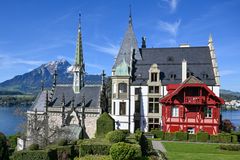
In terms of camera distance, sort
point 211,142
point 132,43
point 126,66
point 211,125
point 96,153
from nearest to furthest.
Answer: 1. point 96,153
2. point 211,142
3. point 211,125
4. point 126,66
5. point 132,43

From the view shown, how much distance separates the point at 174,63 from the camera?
5803 centimetres

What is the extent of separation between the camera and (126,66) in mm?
55312

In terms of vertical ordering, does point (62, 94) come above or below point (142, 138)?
above

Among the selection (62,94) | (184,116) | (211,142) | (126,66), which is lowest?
(211,142)

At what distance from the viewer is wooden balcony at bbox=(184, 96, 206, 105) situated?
50688 mm

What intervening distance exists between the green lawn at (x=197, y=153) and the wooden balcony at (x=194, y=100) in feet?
37.1

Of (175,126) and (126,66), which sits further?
(126,66)

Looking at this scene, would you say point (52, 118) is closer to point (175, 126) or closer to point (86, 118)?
point (86, 118)

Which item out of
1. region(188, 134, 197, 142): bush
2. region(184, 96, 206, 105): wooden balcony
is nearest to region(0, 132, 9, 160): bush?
region(188, 134, 197, 142): bush

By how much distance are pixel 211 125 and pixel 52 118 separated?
28523mm

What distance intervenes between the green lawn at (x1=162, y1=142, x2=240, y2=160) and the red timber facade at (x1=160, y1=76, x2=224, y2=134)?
1064cm

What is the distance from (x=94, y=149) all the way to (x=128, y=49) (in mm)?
35168

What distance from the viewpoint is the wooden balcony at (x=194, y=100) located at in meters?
50.7

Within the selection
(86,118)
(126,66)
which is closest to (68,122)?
(86,118)
